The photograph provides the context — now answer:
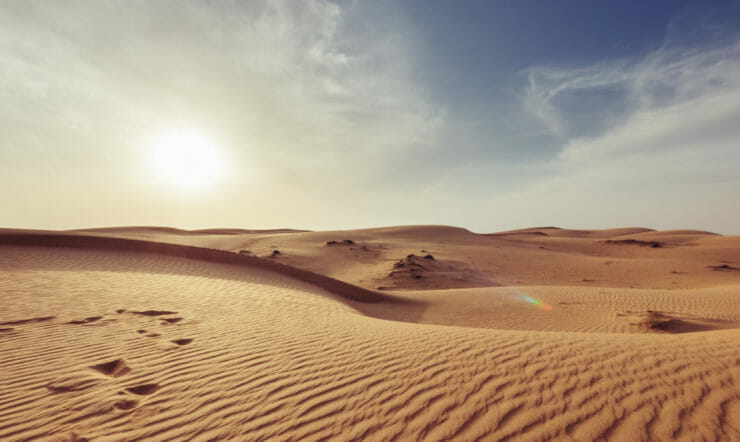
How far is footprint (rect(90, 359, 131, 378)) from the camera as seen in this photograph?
3684 millimetres

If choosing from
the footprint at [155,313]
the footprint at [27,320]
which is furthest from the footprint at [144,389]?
the footprint at [27,320]

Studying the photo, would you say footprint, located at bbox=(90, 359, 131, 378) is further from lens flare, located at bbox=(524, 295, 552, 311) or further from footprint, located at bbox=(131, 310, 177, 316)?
lens flare, located at bbox=(524, 295, 552, 311)

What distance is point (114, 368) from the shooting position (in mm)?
3854

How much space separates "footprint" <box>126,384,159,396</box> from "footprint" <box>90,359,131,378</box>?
1.51 ft

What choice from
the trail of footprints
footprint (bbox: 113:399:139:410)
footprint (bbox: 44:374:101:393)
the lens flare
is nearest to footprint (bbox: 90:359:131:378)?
the trail of footprints

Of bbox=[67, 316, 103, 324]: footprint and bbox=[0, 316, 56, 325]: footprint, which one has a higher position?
bbox=[0, 316, 56, 325]: footprint

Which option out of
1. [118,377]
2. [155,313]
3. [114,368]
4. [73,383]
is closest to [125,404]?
[118,377]

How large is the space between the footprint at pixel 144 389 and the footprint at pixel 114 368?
461 mm

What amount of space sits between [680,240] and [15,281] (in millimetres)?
54987

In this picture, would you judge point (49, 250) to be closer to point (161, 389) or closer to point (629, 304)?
point (161, 389)

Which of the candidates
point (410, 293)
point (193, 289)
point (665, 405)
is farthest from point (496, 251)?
point (665, 405)

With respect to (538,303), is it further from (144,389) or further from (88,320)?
(88,320)

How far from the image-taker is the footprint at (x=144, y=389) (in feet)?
10.8

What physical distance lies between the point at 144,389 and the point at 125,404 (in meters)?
0.31
